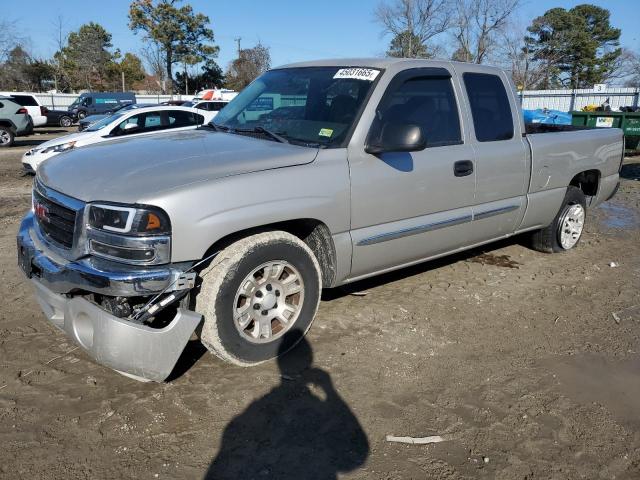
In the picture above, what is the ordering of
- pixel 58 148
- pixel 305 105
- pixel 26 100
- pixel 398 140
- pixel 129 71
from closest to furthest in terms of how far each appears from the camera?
pixel 398 140 < pixel 305 105 < pixel 58 148 < pixel 26 100 < pixel 129 71

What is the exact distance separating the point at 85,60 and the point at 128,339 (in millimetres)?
58434

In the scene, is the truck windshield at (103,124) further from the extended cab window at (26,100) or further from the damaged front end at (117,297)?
the extended cab window at (26,100)

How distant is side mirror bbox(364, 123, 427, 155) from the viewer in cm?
357

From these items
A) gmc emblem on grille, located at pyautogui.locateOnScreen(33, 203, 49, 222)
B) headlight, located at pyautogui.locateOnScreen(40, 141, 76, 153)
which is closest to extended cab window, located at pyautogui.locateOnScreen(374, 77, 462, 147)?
gmc emblem on grille, located at pyautogui.locateOnScreen(33, 203, 49, 222)

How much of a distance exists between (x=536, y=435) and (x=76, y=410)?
2525mm

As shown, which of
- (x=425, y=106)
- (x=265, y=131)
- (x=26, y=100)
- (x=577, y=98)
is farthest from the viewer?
(x=577, y=98)

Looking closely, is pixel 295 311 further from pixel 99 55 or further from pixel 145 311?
pixel 99 55

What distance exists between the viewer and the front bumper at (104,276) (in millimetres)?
2844

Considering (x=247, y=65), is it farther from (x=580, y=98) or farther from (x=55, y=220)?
(x=55, y=220)

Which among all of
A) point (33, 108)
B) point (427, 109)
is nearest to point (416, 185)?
point (427, 109)

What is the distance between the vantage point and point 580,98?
2914 centimetres

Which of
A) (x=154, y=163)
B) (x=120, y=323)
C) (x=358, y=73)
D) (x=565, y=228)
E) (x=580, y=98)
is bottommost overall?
(x=565, y=228)

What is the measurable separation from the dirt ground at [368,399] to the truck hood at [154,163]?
46.9 inches

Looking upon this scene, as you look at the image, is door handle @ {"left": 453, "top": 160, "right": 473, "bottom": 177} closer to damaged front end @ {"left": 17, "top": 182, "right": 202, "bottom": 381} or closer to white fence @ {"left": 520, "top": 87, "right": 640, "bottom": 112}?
damaged front end @ {"left": 17, "top": 182, "right": 202, "bottom": 381}
